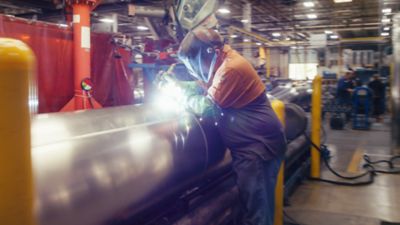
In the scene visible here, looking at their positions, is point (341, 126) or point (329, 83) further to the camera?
point (329, 83)

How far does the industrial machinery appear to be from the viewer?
A: 4.69ft

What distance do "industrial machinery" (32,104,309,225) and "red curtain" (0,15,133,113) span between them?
261 centimetres

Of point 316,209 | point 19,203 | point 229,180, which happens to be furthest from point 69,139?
point 316,209

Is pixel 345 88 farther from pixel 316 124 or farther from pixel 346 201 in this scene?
pixel 346 201

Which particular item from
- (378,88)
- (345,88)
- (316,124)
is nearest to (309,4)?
(345,88)

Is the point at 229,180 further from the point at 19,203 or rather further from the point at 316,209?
the point at 19,203

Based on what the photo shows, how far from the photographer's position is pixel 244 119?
2398 millimetres

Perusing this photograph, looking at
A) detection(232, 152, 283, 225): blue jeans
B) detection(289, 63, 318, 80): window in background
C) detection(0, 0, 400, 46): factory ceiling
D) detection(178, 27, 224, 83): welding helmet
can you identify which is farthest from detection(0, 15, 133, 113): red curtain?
detection(289, 63, 318, 80): window in background

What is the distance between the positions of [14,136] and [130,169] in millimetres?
996

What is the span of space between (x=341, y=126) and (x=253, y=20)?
815cm

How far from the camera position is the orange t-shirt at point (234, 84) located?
2271 mm

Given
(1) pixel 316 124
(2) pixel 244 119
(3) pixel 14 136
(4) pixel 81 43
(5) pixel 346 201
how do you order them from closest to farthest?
(3) pixel 14 136
(2) pixel 244 119
(5) pixel 346 201
(1) pixel 316 124
(4) pixel 81 43

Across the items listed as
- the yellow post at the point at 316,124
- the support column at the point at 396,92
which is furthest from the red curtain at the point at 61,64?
the support column at the point at 396,92

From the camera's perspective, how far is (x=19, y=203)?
2.65 feet
